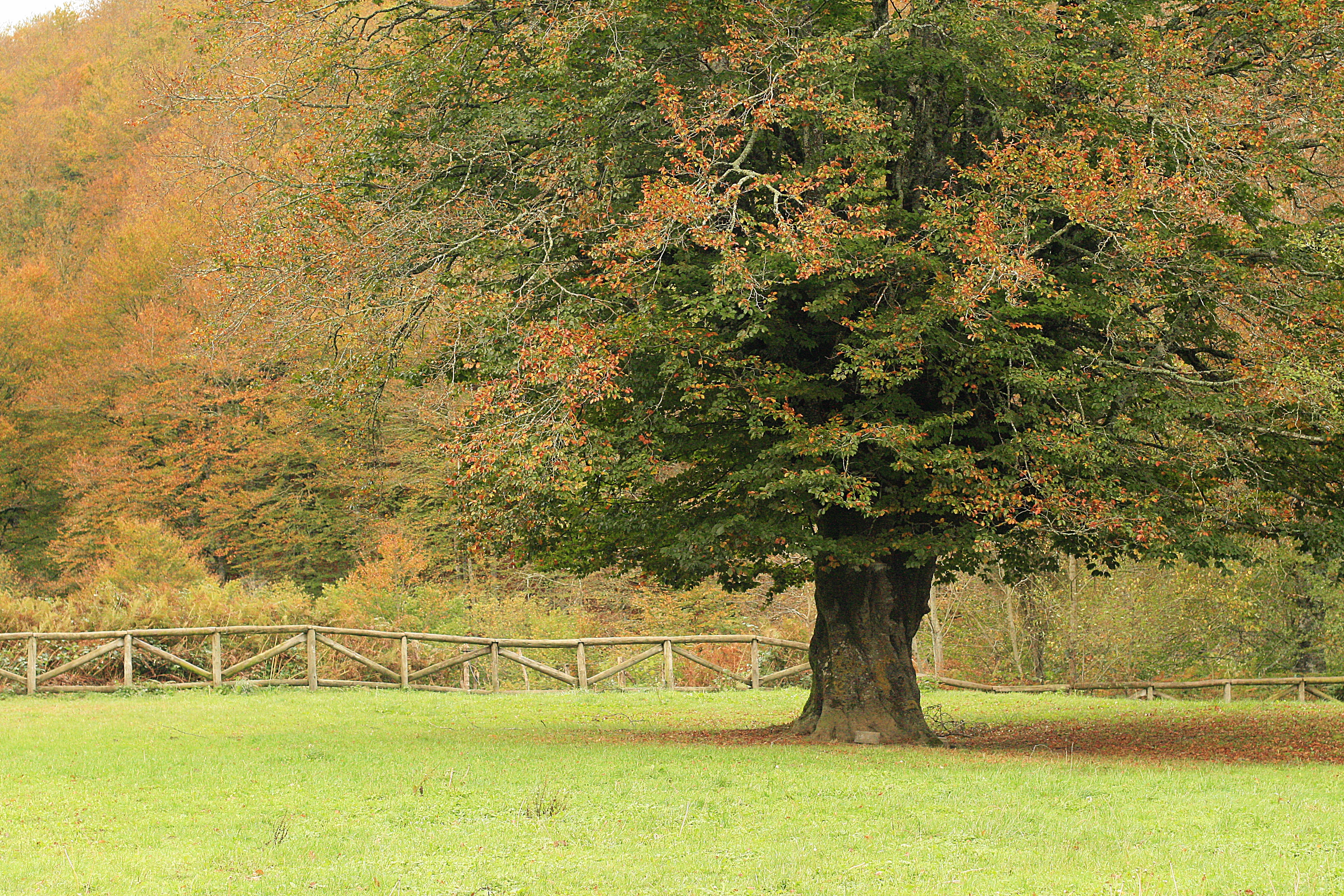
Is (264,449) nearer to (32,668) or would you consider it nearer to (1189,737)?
(32,668)

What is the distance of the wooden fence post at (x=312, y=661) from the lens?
18.9 m

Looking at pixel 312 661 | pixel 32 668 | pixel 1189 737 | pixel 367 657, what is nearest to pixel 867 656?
pixel 1189 737

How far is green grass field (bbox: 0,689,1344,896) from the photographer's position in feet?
20.1

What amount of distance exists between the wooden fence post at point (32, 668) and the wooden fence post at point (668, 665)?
9.47 metres

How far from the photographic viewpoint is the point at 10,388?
3819 centimetres

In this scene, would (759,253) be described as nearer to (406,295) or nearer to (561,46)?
(561,46)

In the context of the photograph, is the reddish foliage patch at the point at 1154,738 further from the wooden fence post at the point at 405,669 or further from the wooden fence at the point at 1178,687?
the wooden fence post at the point at 405,669

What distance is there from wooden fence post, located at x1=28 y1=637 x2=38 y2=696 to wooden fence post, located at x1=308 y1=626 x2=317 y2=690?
149 inches

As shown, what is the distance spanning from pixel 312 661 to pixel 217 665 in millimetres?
1391

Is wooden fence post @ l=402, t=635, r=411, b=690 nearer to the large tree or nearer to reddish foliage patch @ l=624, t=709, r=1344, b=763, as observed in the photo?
reddish foliage patch @ l=624, t=709, r=1344, b=763

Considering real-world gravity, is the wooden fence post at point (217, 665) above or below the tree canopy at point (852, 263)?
below

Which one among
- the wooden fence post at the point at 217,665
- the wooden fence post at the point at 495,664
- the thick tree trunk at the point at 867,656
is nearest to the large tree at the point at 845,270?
the thick tree trunk at the point at 867,656

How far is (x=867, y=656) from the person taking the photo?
12.9m

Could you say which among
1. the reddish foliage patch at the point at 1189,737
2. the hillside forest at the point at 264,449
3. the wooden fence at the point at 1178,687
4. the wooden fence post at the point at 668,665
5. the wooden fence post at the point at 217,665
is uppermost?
the hillside forest at the point at 264,449
